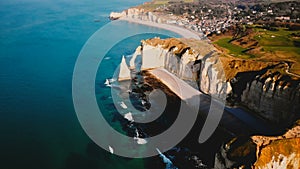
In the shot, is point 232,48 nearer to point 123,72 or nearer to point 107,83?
point 123,72

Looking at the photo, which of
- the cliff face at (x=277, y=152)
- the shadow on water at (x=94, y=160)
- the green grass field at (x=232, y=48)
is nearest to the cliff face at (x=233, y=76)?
the green grass field at (x=232, y=48)

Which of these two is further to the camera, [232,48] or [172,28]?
[172,28]

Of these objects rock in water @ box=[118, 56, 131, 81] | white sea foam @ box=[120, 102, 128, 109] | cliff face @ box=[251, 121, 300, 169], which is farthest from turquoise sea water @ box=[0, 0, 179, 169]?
cliff face @ box=[251, 121, 300, 169]

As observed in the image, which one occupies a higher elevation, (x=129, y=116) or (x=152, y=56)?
(x=152, y=56)

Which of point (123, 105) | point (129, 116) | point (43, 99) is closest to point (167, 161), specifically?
point (129, 116)

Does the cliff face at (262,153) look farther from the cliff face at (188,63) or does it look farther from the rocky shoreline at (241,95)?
the cliff face at (188,63)

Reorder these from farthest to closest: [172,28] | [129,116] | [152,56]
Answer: [172,28]
[152,56]
[129,116]

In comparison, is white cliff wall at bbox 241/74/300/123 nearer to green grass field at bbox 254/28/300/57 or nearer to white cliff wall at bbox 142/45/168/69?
green grass field at bbox 254/28/300/57
